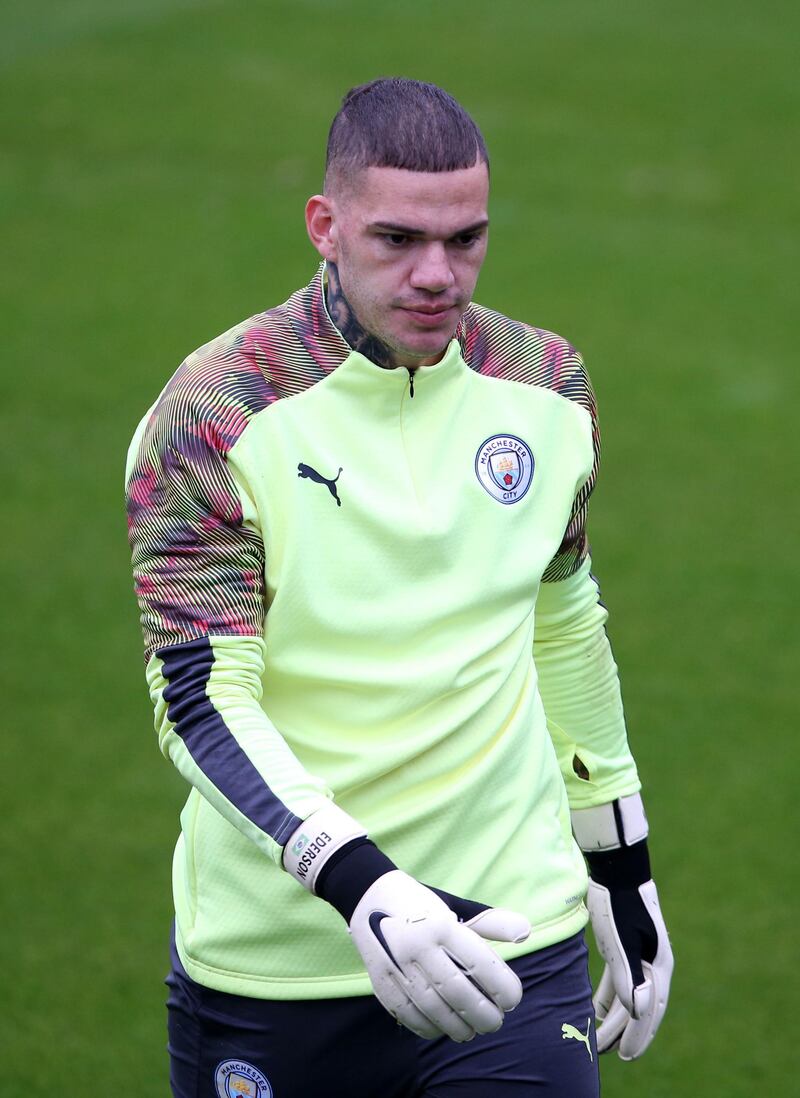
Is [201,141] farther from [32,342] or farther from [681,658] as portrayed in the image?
[681,658]

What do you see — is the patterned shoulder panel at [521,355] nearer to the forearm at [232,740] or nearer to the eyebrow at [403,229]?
the eyebrow at [403,229]

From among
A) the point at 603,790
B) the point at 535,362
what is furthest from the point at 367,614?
the point at 603,790

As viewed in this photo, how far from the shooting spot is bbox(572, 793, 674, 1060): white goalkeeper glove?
10.6 ft

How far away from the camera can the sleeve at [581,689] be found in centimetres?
313

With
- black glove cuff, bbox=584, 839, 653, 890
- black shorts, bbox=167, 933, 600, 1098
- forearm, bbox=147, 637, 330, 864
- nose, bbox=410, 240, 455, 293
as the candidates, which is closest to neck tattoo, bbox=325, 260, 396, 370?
nose, bbox=410, 240, 455, 293

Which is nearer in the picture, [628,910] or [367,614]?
[367,614]

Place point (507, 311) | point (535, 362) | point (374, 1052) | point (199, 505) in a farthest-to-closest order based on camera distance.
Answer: point (507, 311), point (535, 362), point (374, 1052), point (199, 505)

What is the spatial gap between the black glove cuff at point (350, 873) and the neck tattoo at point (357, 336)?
813 mm

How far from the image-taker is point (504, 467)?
9.12 ft

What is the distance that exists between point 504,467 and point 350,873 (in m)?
0.78

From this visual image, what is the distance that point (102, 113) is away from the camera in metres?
15.6

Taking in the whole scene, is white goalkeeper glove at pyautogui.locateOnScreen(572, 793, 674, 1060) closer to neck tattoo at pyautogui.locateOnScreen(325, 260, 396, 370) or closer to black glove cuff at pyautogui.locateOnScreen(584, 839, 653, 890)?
black glove cuff at pyautogui.locateOnScreen(584, 839, 653, 890)

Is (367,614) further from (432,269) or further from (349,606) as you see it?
(432,269)

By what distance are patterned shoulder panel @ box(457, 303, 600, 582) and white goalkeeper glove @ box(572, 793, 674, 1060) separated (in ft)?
1.82
